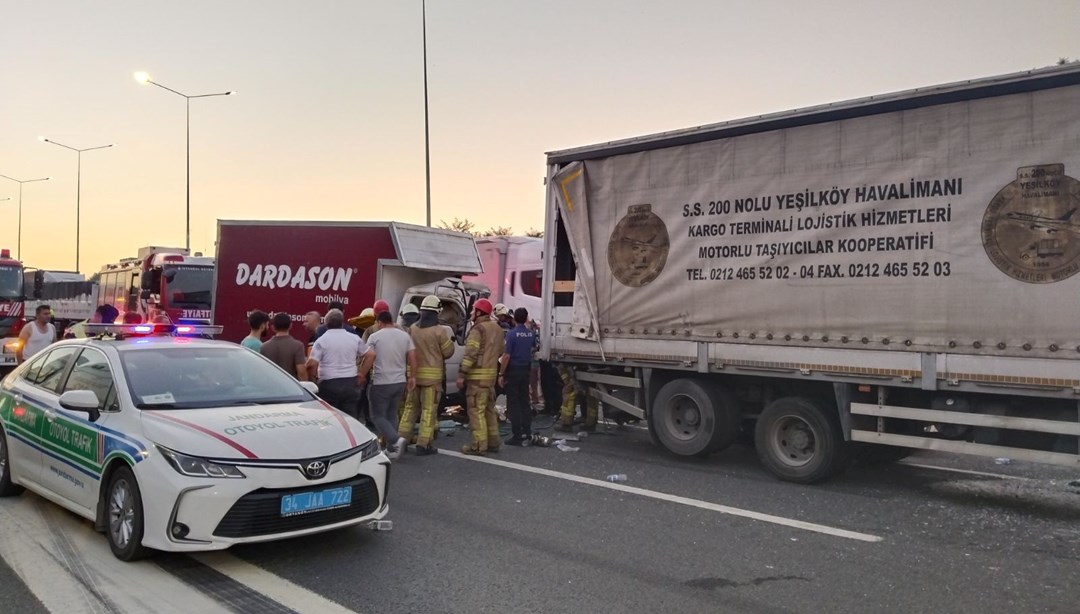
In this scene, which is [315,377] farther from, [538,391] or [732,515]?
[538,391]

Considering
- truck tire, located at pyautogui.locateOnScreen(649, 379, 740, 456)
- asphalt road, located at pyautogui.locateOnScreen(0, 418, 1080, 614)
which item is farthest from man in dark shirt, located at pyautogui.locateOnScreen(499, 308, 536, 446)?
asphalt road, located at pyautogui.locateOnScreen(0, 418, 1080, 614)

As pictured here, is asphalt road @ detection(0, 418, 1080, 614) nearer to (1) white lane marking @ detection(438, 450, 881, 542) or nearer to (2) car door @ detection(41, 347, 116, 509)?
(1) white lane marking @ detection(438, 450, 881, 542)

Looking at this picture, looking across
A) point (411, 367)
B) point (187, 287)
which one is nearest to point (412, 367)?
point (411, 367)

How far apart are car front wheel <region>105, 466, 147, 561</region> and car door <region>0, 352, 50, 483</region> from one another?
141 cm

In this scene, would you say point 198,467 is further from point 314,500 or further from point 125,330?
point 125,330

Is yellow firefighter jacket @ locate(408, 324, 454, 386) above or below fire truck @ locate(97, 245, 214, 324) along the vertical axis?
below

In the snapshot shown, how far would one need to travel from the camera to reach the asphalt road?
186 inches

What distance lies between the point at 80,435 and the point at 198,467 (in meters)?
1.35

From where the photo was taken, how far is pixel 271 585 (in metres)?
4.88

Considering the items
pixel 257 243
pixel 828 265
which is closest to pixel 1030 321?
pixel 828 265

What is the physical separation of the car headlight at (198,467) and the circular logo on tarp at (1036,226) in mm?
6115

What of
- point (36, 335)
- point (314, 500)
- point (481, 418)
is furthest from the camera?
point (36, 335)

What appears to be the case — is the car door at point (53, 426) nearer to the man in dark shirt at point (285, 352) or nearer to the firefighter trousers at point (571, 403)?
the man in dark shirt at point (285, 352)

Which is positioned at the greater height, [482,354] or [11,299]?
[11,299]
